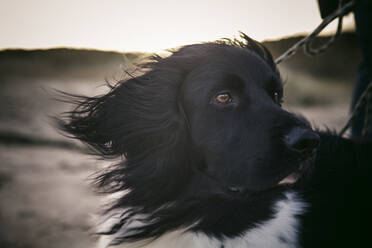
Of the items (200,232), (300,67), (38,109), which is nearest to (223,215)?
(200,232)

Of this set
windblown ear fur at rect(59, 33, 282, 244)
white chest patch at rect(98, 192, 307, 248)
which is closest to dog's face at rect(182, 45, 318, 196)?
windblown ear fur at rect(59, 33, 282, 244)

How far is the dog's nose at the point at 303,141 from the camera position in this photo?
1.83 m

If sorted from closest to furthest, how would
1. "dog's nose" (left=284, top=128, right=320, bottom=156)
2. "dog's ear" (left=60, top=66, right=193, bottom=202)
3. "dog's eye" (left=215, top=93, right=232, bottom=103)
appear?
"dog's nose" (left=284, top=128, right=320, bottom=156) < "dog's eye" (left=215, top=93, right=232, bottom=103) < "dog's ear" (left=60, top=66, right=193, bottom=202)

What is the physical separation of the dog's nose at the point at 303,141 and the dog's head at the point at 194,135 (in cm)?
1

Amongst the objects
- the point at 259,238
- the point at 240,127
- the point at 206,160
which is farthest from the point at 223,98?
the point at 259,238

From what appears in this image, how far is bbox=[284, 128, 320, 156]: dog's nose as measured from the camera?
6.02ft

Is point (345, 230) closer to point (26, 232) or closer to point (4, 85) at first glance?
point (26, 232)

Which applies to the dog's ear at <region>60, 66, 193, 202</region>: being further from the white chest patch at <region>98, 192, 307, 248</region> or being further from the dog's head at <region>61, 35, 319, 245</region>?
the white chest patch at <region>98, 192, 307, 248</region>

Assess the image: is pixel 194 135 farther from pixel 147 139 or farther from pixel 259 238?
pixel 259 238

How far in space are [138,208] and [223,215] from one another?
583 millimetres

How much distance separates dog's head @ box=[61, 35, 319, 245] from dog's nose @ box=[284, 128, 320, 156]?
0.01m

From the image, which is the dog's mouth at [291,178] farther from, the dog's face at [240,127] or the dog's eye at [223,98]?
the dog's eye at [223,98]

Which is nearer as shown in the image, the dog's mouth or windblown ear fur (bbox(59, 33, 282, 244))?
the dog's mouth

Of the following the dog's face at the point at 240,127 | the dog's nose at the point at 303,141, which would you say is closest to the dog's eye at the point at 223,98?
the dog's face at the point at 240,127
